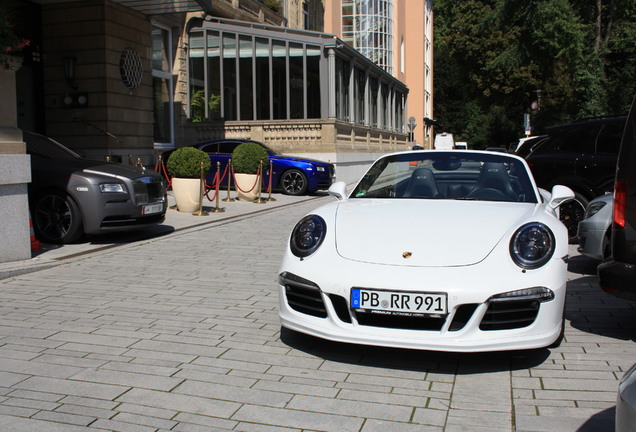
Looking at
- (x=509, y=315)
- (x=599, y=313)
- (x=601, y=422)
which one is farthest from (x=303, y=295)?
(x=599, y=313)

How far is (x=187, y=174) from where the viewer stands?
13.4 m

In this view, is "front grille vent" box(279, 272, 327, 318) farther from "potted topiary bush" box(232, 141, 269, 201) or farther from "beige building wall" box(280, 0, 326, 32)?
"beige building wall" box(280, 0, 326, 32)

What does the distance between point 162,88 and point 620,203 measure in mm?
18492

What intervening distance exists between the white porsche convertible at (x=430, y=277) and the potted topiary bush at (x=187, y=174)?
857 cm

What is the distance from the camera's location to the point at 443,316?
4031 millimetres

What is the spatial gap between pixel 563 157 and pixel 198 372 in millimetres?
7658

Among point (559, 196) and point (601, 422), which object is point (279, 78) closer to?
point (559, 196)

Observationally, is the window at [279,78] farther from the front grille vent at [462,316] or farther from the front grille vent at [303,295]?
the front grille vent at [462,316]

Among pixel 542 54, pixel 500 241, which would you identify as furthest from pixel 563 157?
pixel 542 54

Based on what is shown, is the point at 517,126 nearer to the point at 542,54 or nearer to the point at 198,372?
the point at 542,54

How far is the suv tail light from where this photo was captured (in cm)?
475

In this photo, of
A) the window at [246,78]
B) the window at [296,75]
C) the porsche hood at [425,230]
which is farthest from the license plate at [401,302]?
the window at [246,78]

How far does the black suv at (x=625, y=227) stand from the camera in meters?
4.66

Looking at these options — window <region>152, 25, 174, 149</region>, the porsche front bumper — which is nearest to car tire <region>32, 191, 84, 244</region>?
the porsche front bumper
